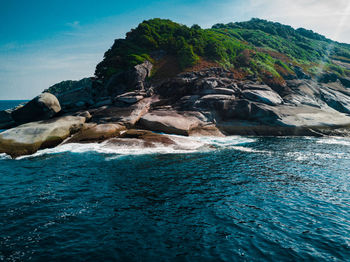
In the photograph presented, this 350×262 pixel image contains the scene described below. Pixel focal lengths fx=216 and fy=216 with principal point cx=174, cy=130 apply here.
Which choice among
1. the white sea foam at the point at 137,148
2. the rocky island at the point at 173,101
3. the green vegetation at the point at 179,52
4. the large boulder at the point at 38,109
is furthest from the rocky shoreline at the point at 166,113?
the green vegetation at the point at 179,52

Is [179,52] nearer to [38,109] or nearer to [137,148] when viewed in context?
[38,109]

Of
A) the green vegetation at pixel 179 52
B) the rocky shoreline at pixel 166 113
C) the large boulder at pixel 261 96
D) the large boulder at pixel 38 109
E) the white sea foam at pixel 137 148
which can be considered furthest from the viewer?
the green vegetation at pixel 179 52

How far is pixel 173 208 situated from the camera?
14.8 m

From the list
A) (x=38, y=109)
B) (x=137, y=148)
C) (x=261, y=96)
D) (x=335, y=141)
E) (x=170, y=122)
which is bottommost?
(x=137, y=148)

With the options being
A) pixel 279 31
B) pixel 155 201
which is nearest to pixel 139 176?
pixel 155 201

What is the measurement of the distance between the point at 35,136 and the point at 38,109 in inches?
555

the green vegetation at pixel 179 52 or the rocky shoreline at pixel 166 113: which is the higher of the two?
the green vegetation at pixel 179 52

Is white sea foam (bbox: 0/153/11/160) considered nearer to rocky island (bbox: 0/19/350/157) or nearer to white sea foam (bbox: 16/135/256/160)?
rocky island (bbox: 0/19/350/157)

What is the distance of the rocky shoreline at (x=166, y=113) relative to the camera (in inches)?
1316

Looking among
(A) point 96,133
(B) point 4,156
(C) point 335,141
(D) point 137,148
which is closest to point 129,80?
(A) point 96,133

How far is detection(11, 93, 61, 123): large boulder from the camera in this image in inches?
1633

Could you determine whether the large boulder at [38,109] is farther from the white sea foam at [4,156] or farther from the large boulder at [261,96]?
the large boulder at [261,96]

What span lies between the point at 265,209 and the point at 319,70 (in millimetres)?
93938

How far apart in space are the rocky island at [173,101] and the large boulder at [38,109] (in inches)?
7.6
